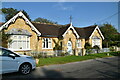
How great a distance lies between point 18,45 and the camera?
1641 centimetres

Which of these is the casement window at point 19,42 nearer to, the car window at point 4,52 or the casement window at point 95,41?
the car window at point 4,52

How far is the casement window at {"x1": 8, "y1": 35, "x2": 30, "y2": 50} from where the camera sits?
16020 mm

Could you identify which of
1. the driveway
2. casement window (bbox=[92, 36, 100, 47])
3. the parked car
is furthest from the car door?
casement window (bbox=[92, 36, 100, 47])

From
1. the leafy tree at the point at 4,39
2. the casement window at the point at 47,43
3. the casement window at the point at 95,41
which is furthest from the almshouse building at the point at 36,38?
the casement window at the point at 95,41

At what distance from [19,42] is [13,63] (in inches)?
357

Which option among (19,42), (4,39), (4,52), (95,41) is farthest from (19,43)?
(95,41)

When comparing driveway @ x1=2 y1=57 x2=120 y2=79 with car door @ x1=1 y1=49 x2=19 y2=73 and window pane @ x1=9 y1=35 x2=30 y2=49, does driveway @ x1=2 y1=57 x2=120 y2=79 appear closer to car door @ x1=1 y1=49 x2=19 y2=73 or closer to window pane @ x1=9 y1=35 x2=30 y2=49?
car door @ x1=1 y1=49 x2=19 y2=73

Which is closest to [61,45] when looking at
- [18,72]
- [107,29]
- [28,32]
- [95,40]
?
[28,32]

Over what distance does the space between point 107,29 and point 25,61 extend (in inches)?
1250

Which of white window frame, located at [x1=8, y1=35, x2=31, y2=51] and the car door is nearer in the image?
the car door

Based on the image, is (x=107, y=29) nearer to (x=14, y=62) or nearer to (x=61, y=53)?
(x=61, y=53)

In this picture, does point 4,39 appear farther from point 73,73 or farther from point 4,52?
point 73,73

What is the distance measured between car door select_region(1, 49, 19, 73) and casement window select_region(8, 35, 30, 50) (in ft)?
27.6

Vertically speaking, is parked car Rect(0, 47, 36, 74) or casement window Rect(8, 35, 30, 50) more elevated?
casement window Rect(8, 35, 30, 50)
